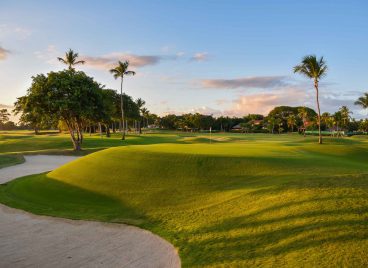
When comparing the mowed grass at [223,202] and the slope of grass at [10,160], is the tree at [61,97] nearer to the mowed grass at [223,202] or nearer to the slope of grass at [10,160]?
the slope of grass at [10,160]

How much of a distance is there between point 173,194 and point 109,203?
3025 mm

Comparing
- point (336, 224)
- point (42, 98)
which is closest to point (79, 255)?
point (336, 224)

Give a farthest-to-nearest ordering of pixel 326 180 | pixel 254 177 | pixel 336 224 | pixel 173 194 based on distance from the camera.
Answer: pixel 254 177
pixel 173 194
pixel 326 180
pixel 336 224

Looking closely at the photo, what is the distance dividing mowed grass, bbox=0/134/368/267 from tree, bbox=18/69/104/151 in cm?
2340

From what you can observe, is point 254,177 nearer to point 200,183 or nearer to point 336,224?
point 200,183

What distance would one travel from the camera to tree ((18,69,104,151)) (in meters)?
43.3

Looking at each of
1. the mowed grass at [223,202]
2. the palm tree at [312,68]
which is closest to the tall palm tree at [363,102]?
the palm tree at [312,68]

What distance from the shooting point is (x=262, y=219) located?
436 inches

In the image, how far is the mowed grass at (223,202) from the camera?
356 inches

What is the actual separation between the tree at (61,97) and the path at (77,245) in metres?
31.4

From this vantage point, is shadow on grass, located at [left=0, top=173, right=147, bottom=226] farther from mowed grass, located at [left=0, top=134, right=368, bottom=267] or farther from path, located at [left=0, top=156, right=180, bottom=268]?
path, located at [left=0, top=156, right=180, bottom=268]

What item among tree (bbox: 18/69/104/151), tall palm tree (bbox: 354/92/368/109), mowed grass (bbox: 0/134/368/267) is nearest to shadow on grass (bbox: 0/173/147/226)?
mowed grass (bbox: 0/134/368/267)

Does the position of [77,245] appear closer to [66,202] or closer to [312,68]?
[66,202]

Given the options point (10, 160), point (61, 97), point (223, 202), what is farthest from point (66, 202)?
point (61, 97)
